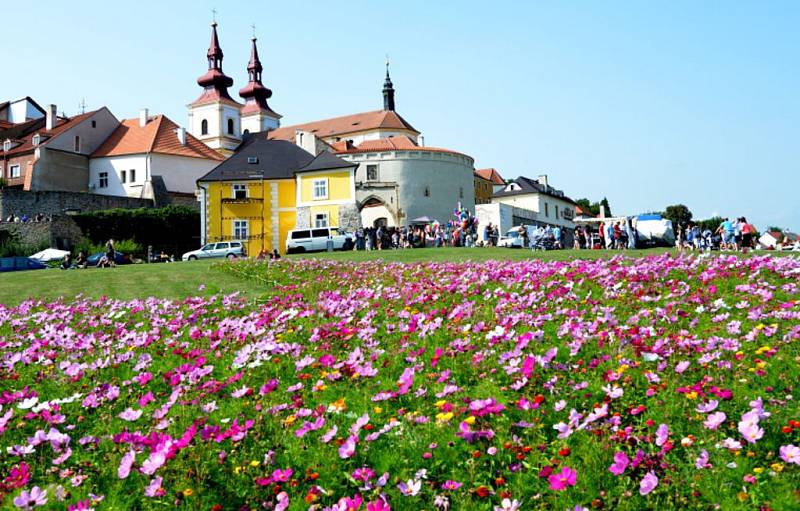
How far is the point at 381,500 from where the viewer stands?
445cm

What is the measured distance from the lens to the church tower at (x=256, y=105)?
112 m

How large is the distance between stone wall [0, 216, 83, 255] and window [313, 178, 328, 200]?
2109cm

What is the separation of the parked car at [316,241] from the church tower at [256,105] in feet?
232

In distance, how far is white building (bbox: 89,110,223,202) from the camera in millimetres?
78250

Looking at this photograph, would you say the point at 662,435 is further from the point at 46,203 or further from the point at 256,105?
the point at 256,105

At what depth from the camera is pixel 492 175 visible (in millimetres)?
121125

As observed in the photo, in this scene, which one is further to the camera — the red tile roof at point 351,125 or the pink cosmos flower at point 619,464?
the red tile roof at point 351,125

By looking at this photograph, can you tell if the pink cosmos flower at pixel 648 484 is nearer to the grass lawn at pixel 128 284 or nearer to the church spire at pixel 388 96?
the grass lawn at pixel 128 284

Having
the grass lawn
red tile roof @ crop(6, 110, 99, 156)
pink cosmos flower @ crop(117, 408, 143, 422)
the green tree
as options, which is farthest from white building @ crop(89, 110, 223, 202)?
the green tree

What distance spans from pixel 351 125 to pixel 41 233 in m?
55.4

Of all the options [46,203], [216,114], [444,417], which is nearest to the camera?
[444,417]

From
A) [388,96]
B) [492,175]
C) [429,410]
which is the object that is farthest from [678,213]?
[429,410]

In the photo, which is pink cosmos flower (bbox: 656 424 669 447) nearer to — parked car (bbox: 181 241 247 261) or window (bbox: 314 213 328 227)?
parked car (bbox: 181 241 247 261)

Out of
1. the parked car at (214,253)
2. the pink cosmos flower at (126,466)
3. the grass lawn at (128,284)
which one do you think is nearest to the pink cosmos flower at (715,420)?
the pink cosmos flower at (126,466)
